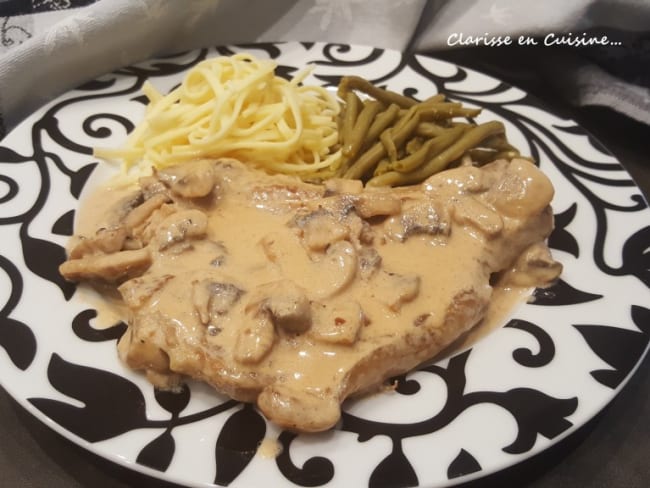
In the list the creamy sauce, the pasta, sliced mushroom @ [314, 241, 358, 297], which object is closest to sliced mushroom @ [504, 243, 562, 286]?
sliced mushroom @ [314, 241, 358, 297]

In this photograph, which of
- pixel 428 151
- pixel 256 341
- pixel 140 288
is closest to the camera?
pixel 256 341

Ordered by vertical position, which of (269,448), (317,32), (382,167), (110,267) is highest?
(317,32)

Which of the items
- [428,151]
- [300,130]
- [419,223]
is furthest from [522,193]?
[300,130]

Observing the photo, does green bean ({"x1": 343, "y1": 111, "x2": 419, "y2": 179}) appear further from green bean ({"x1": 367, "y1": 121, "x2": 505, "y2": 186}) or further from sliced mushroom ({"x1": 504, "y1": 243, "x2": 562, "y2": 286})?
sliced mushroom ({"x1": 504, "y1": 243, "x2": 562, "y2": 286})

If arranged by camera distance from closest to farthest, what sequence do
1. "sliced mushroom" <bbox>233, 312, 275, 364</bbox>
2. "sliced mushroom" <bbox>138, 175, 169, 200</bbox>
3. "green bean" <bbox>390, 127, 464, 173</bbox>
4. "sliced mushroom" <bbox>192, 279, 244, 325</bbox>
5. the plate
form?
the plate
"sliced mushroom" <bbox>233, 312, 275, 364</bbox>
"sliced mushroom" <bbox>192, 279, 244, 325</bbox>
"sliced mushroom" <bbox>138, 175, 169, 200</bbox>
"green bean" <bbox>390, 127, 464, 173</bbox>

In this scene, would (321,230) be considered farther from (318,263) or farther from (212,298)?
(212,298)

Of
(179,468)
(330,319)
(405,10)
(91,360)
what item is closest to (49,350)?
(91,360)
